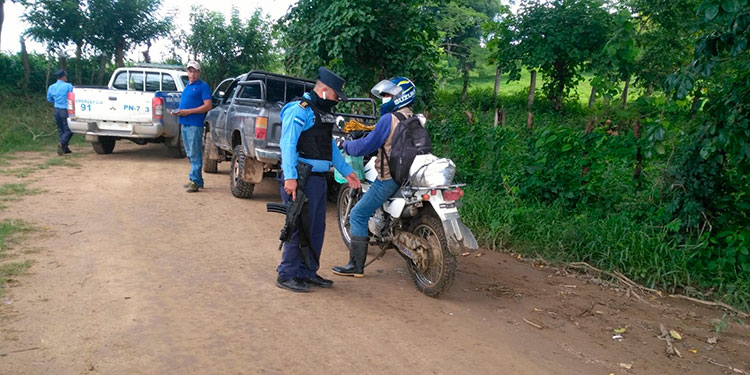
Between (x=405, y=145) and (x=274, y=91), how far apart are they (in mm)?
4555

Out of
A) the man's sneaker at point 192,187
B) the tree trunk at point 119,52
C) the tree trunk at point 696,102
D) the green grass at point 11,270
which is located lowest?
the green grass at point 11,270

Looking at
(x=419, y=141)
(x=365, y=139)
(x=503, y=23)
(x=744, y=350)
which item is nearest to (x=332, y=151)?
(x=365, y=139)

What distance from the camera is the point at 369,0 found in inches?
383

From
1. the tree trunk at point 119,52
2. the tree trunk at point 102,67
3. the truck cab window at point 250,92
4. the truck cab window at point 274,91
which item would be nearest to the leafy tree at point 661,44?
the truck cab window at point 274,91

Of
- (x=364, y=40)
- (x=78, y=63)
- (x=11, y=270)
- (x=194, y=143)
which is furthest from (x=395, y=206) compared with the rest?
(x=78, y=63)

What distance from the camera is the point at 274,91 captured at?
29.1ft

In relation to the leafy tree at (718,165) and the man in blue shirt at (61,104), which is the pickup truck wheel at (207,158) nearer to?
the man in blue shirt at (61,104)

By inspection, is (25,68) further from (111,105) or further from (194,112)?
(194,112)

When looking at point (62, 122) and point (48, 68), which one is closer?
point (62, 122)

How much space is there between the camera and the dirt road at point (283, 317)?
11.8 feet

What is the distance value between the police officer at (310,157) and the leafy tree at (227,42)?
67.9 ft

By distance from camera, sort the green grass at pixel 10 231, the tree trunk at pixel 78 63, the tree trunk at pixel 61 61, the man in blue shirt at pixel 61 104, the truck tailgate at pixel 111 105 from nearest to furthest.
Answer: the green grass at pixel 10 231, the truck tailgate at pixel 111 105, the man in blue shirt at pixel 61 104, the tree trunk at pixel 61 61, the tree trunk at pixel 78 63

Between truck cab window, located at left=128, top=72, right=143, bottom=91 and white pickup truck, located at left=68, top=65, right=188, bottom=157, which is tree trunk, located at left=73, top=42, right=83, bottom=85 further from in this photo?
white pickup truck, located at left=68, top=65, right=188, bottom=157

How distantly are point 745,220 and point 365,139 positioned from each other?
3924 mm
